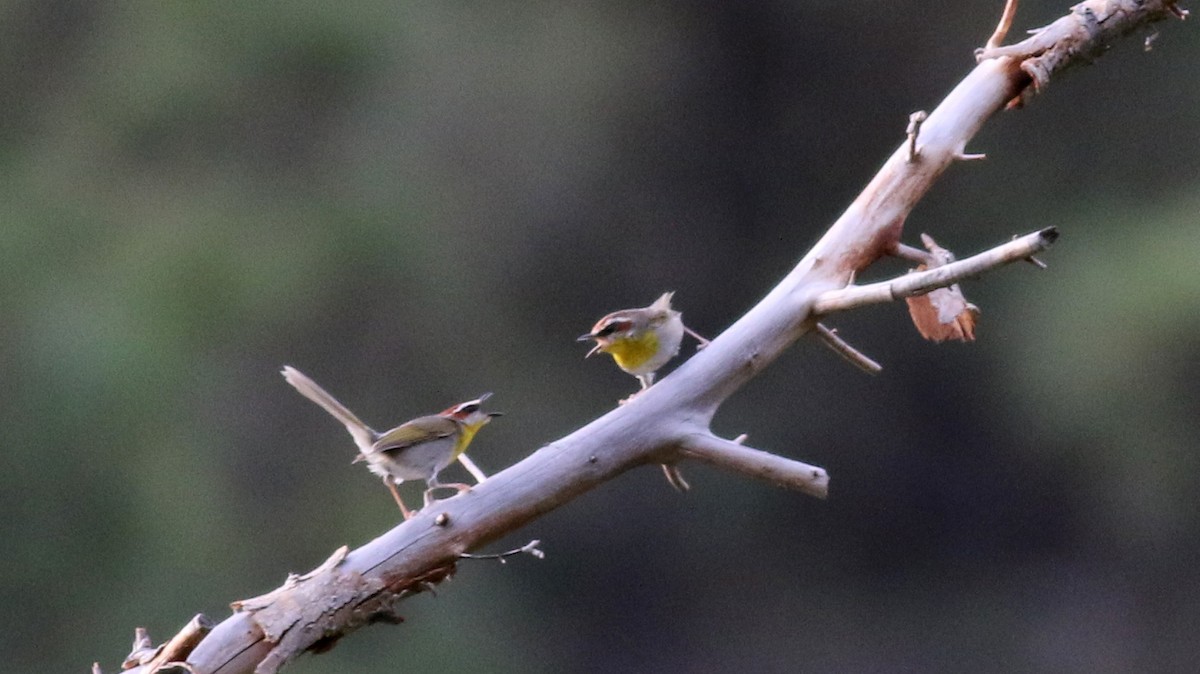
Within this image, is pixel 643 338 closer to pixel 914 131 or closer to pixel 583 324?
pixel 914 131

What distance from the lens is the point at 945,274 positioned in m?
1.81

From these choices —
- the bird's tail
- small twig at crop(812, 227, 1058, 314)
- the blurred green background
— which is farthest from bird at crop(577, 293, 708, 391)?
the blurred green background

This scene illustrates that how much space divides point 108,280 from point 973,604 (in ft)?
17.4

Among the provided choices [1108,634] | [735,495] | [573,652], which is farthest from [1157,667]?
[573,652]

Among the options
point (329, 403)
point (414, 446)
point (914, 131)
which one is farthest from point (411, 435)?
point (914, 131)

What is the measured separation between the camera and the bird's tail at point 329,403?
2.30 meters

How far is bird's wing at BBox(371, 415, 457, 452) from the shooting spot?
252 centimetres

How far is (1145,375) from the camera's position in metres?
7.25

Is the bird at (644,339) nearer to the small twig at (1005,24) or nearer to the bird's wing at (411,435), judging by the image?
the bird's wing at (411,435)

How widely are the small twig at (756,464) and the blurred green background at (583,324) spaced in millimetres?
4291

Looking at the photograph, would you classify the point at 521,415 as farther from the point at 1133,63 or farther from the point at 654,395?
the point at 654,395

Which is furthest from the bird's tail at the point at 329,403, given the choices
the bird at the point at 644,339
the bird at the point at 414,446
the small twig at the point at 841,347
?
the small twig at the point at 841,347

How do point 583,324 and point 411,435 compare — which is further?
point 583,324

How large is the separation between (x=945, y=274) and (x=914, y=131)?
0.38 meters
